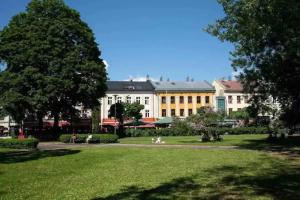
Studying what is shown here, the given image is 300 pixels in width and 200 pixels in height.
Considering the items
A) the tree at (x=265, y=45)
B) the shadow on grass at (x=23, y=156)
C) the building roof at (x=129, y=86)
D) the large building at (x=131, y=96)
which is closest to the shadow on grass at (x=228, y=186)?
the tree at (x=265, y=45)

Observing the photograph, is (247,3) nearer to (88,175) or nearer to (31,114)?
(88,175)

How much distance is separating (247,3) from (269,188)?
14.4m

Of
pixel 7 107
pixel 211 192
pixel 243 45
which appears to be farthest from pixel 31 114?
pixel 211 192

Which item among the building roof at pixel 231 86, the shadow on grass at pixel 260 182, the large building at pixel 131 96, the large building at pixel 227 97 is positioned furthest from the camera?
the building roof at pixel 231 86

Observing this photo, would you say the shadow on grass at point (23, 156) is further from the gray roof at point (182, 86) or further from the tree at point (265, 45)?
the gray roof at point (182, 86)

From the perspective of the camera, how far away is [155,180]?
47.8 ft

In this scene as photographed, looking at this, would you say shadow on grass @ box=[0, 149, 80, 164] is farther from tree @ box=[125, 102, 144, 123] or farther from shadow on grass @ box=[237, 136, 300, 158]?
tree @ box=[125, 102, 144, 123]

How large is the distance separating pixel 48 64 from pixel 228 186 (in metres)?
38.5

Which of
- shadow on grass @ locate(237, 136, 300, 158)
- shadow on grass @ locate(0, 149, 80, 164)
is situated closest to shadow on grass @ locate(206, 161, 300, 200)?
shadow on grass @ locate(237, 136, 300, 158)

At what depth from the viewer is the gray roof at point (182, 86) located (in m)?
88.9

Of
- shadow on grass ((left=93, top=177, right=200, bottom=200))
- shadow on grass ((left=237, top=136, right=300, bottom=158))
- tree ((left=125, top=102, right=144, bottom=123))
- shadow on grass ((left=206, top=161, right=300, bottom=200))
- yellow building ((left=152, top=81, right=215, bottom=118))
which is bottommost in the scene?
shadow on grass ((left=93, top=177, right=200, bottom=200))

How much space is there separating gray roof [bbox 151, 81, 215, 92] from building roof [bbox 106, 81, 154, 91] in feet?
5.96

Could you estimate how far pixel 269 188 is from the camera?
12477 millimetres

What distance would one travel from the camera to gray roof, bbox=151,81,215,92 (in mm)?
88875
